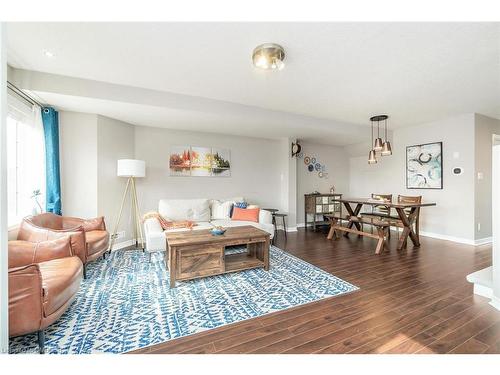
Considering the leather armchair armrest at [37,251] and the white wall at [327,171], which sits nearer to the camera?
the leather armchair armrest at [37,251]

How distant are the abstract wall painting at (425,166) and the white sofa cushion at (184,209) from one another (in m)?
4.56

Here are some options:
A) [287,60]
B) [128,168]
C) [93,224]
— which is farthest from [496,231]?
[93,224]

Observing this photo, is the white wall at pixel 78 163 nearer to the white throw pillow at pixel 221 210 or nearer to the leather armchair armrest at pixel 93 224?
the leather armchair armrest at pixel 93 224

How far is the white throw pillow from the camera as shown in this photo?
13.6ft

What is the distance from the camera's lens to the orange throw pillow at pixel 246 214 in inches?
153

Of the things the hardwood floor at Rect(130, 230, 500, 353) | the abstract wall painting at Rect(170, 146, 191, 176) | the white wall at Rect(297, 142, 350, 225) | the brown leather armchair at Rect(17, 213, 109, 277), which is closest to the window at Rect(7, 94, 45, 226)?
the brown leather armchair at Rect(17, 213, 109, 277)

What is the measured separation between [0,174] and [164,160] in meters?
3.29

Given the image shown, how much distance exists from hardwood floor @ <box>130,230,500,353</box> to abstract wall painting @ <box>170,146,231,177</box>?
2.89 metres

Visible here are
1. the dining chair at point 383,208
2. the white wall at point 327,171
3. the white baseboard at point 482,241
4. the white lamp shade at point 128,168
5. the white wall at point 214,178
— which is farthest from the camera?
the white wall at point 327,171

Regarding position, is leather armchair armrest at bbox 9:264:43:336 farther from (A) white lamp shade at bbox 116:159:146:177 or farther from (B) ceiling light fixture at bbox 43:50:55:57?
(A) white lamp shade at bbox 116:159:146:177

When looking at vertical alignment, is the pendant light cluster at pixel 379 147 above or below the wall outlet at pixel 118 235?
above

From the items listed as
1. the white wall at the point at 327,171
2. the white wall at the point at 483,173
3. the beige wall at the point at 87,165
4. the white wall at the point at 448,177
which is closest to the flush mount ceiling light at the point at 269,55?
the beige wall at the point at 87,165

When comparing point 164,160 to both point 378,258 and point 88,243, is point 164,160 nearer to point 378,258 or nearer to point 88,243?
point 88,243
